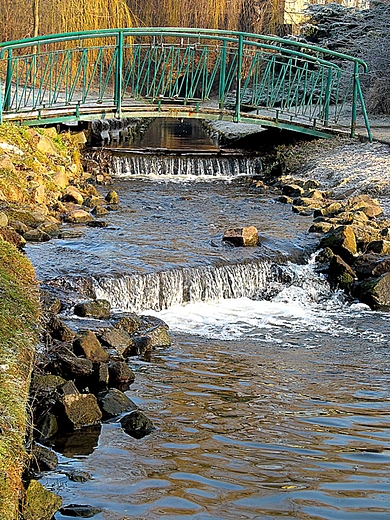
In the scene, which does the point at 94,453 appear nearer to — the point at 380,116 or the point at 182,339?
the point at 182,339

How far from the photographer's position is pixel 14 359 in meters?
5.50

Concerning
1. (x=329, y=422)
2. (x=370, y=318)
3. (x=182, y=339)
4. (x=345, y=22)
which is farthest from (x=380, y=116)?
(x=329, y=422)

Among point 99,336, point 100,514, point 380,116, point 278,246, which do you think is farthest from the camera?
point 380,116

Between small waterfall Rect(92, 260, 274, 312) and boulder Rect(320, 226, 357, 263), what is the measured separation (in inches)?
42.5

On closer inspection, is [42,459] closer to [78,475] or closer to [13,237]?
[78,475]

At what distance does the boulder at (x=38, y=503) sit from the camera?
14.9 feet

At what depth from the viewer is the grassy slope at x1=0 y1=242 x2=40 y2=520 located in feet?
14.2

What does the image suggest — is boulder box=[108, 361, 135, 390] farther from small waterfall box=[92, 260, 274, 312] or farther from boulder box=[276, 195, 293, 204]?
boulder box=[276, 195, 293, 204]

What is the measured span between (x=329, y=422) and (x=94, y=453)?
1.84m

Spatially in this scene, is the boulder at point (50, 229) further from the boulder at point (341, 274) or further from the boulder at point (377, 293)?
the boulder at point (377, 293)

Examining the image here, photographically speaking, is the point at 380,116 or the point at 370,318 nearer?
the point at 370,318

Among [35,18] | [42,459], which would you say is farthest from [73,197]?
[42,459]

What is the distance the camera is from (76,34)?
16.3 m

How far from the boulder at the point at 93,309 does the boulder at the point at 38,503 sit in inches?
167
